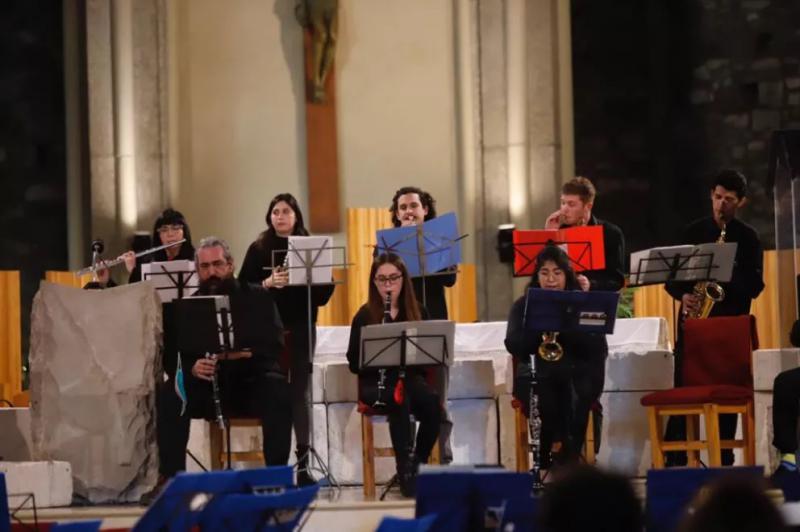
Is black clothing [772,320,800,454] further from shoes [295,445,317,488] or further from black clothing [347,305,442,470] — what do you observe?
shoes [295,445,317,488]

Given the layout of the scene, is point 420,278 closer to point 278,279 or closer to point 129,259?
point 278,279

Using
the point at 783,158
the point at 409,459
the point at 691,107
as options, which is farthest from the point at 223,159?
the point at 783,158

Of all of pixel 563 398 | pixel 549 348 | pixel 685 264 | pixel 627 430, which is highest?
pixel 685 264

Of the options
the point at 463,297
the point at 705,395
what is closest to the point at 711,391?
the point at 705,395

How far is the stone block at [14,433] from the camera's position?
768 cm

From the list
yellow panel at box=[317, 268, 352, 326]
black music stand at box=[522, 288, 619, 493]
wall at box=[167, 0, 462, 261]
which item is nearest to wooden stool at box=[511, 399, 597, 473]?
black music stand at box=[522, 288, 619, 493]

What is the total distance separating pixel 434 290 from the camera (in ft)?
24.8

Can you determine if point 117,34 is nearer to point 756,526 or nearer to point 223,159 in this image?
point 223,159

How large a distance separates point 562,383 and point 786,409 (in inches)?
38.7

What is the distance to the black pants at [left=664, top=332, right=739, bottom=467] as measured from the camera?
7.32 metres

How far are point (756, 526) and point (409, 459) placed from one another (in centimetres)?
470

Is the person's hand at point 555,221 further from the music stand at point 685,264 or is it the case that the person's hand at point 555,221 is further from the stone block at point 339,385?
the stone block at point 339,385

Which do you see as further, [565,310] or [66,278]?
[66,278]

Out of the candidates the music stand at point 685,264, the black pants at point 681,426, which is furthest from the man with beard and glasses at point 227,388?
the black pants at point 681,426
